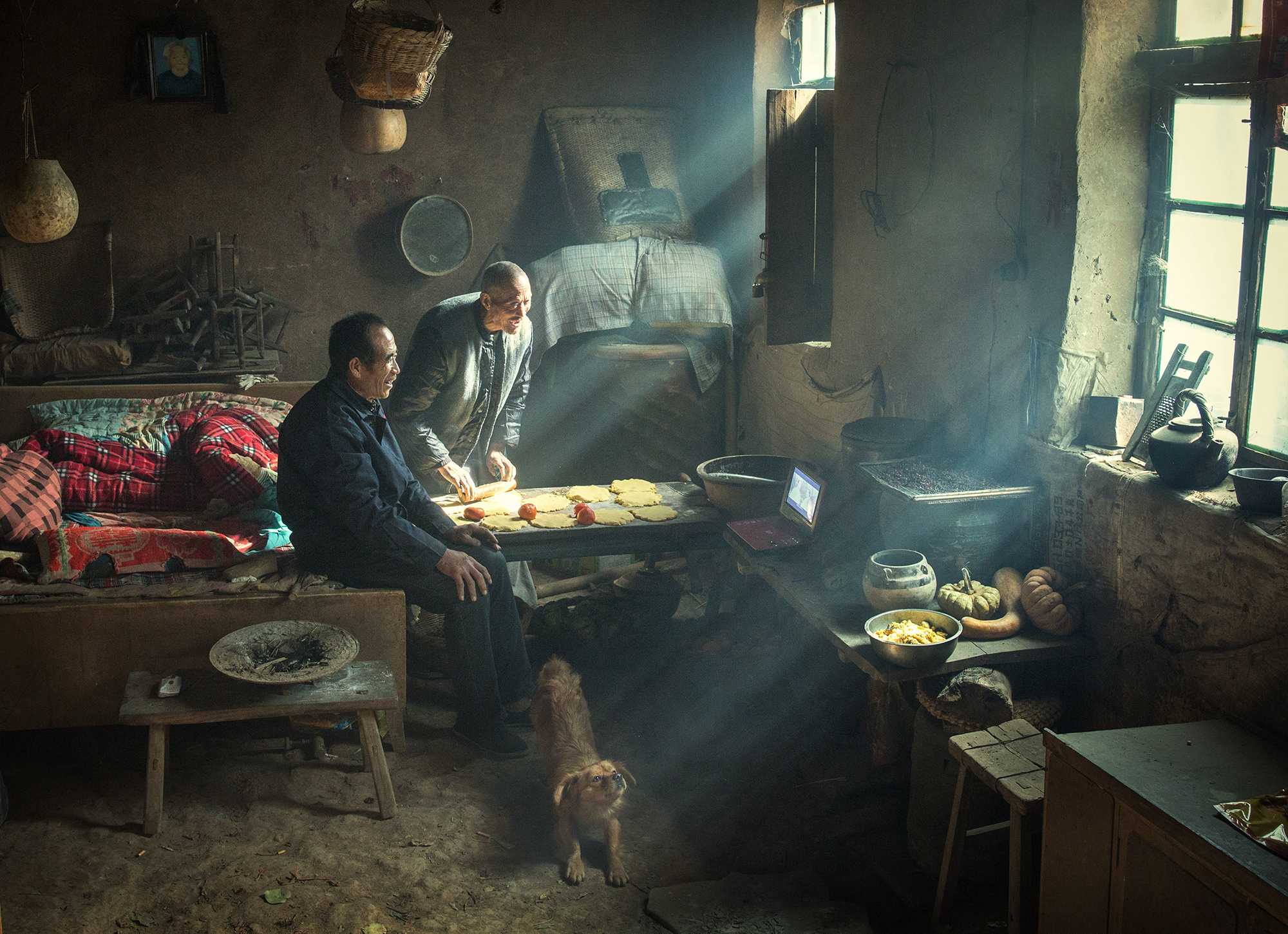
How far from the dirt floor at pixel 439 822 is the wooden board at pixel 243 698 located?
0.48m

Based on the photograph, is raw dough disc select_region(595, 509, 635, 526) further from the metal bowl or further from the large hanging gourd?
the large hanging gourd

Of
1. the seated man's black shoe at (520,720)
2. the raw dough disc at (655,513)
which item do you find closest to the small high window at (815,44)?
the raw dough disc at (655,513)

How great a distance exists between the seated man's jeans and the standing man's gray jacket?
2.77ft

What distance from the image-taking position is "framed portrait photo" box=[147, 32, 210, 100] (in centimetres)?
750

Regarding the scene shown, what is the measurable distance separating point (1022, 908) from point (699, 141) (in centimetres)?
664

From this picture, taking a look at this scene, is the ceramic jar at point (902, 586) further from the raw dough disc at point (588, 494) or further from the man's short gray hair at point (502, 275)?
the man's short gray hair at point (502, 275)

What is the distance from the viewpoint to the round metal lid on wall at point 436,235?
808 centimetres

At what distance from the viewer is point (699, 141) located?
838 cm

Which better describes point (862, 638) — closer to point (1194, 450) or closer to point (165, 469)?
point (1194, 450)

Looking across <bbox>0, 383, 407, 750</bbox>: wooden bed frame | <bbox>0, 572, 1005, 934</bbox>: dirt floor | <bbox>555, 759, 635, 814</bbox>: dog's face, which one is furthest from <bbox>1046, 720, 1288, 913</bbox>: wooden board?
<bbox>0, 383, 407, 750</bbox>: wooden bed frame

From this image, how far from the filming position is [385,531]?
14.2 ft

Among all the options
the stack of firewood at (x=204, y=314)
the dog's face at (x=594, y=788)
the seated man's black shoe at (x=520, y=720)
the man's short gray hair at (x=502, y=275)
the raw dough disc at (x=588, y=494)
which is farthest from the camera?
the stack of firewood at (x=204, y=314)

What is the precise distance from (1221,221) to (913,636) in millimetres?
1774

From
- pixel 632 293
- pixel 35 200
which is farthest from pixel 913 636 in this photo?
pixel 35 200
